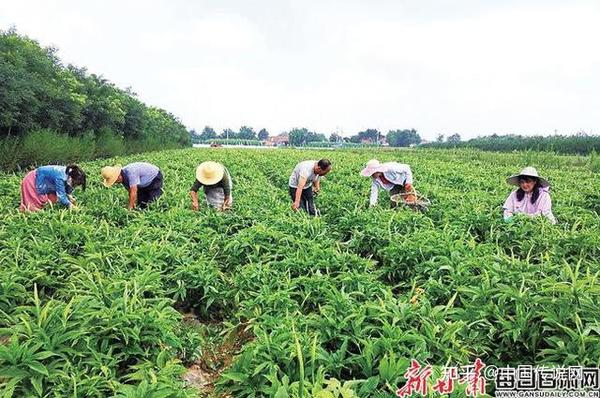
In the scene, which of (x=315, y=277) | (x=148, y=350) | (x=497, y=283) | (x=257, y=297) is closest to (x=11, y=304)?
(x=148, y=350)

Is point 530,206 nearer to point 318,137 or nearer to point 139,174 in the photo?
point 139,174

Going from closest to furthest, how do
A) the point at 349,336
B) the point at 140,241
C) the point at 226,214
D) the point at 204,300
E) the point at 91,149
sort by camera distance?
1. the point at 349,336
2. the point at 204,300
3. the point at 140,241
4. the point at 226,214
5. the point at 91,149

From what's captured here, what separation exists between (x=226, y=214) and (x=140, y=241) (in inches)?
65.0

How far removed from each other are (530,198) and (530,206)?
0.35ft

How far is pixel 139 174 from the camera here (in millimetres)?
7031

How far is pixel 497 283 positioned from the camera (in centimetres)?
332

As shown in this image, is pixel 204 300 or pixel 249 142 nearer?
pixel 204 300

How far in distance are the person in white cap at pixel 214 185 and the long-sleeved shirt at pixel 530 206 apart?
4067mm

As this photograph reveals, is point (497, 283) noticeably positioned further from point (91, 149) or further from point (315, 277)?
point (91, 149)

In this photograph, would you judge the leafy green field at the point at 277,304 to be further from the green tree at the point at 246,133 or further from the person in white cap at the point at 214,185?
the green tree at the point at 246,133

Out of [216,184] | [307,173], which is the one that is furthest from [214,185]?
[307,173]

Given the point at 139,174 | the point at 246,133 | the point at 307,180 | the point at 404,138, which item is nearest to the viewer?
the point at 139,174

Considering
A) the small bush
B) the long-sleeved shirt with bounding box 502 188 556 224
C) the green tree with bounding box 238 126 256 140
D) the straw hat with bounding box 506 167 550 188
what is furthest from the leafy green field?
the green tree with bounding box 238 126 256 140

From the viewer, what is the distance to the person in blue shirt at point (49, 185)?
20.9 feet
